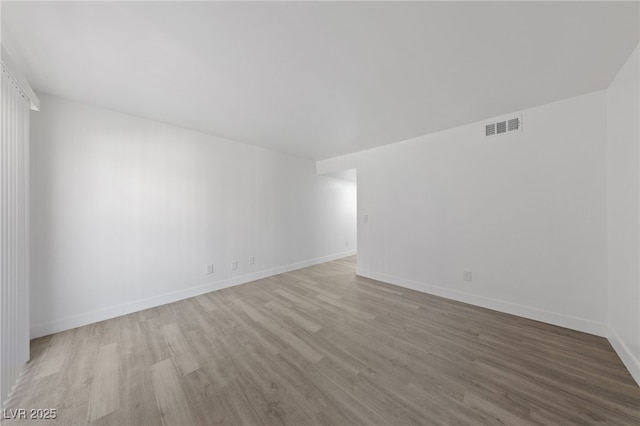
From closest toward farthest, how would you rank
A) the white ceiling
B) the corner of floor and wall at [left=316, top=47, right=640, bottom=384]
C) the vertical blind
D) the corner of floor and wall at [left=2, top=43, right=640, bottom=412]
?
the white ceiling → the vertical blind → the corner of floor and wall at [left=316, top=47, right=640, bottom=384] → the corner of floor and wall at [left=2, top=43, right=640, bottom=412]

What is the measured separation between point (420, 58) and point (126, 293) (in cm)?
390

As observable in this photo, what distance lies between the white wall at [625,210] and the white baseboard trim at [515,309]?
0.14m

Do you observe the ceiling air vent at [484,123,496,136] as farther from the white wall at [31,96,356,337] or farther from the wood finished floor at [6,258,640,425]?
the white wall at [31,96,356,337]

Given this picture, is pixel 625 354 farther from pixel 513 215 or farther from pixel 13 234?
pixel 13 234

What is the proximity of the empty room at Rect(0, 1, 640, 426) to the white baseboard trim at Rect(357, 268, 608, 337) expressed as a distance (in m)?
0.02

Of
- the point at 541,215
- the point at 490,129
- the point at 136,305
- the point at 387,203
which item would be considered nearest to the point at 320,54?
the point at 490,129

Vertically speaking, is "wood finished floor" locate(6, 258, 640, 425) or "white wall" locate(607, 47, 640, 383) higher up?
"white wall" locate(607, 47, 640, 383)

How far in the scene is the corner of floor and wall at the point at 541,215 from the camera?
1.67 metres

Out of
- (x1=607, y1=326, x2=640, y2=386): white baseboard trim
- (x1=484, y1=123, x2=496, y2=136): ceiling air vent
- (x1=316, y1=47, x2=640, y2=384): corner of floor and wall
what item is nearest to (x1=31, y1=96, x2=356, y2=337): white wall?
(x1=316, y1=47, x2=640, y2=384): corner of floor and wall

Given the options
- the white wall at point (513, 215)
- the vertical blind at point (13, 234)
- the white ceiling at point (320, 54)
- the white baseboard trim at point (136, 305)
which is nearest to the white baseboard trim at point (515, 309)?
the white wall at point (513, 215)

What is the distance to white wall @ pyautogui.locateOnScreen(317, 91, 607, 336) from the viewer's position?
78.3 inches

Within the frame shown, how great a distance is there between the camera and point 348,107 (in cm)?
228

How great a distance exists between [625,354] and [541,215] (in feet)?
4.10

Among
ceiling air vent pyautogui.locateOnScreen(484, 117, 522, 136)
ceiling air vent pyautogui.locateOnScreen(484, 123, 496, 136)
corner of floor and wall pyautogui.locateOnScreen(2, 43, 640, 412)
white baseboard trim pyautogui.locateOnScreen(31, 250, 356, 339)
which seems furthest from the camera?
ceiling air vent pyautogui.locateOnScreen(484, 123, 496, 136)
